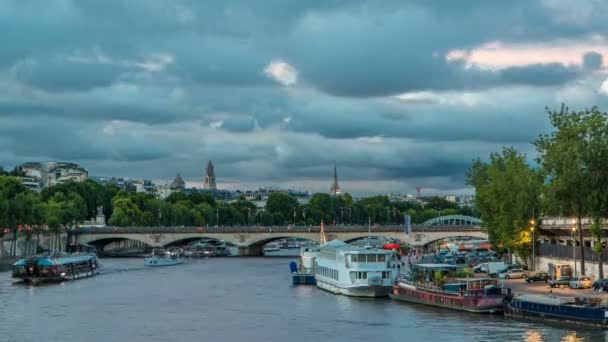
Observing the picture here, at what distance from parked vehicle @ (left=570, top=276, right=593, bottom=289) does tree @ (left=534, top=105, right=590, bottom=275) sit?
4.39 m

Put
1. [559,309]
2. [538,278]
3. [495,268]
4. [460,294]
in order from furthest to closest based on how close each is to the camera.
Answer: [495,268]
[538,278]
[460,294]
[559,309]

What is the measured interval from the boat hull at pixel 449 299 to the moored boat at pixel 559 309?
1.59 meters

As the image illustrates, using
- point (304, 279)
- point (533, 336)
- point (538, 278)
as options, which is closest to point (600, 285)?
point (538, 278)

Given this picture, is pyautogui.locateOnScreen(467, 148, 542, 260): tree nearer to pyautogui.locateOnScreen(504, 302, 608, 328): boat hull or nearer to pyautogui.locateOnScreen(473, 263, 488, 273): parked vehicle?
pyautogui.locateOnScreen(473, 263, 488, 273): parked vehicle

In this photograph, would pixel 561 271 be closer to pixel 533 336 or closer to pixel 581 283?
pixel 581 283

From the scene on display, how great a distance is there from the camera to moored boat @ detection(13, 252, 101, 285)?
11219cm

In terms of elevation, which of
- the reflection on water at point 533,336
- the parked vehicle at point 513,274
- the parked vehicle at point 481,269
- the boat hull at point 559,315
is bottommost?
the reflection on water at point 533,336

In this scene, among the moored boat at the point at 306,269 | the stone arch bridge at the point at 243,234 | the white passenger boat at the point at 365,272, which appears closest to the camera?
the white passenger boat at the point at 365,272

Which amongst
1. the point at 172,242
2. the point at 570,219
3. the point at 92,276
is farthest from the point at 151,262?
the point at 570,219

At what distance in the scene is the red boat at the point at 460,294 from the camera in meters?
73.2

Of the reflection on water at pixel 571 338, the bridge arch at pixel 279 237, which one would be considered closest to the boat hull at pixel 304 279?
the reflection on water at pixel 571 338

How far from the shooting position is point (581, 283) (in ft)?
262

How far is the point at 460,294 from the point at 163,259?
86.2 m

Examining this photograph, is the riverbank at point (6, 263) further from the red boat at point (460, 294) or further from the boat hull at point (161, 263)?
the red boat at point (460, 294)
